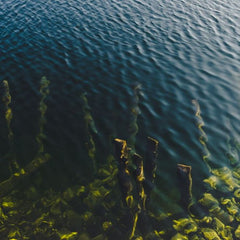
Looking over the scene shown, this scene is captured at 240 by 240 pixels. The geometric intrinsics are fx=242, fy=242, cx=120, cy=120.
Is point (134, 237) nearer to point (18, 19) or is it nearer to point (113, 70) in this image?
point (113, 70)

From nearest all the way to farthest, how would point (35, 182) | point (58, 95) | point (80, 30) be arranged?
1. point (35, 182)
2. point (58, 95)
3. point (80, 30)

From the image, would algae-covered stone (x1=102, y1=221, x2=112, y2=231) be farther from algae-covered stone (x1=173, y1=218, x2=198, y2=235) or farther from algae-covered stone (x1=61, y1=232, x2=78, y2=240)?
algae-covered stone (x1=173, y1=218, x2=198, y2=235)

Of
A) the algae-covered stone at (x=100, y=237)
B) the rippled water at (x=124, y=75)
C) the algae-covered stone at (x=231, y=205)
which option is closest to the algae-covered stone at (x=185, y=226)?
the rippled water at (x=124, y=75)

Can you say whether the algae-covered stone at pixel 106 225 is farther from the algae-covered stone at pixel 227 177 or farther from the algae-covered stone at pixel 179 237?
the algae-covered stone at pixel 227 177

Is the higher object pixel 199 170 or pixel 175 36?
pixel 175 36

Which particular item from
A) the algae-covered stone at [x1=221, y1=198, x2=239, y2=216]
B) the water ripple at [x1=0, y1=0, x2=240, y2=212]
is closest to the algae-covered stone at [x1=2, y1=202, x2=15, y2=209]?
the water ripple at [x1=0, y1=0, x2=240, y2=212]

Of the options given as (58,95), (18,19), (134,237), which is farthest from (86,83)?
(18,19)

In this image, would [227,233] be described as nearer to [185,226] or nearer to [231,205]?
[231,205]

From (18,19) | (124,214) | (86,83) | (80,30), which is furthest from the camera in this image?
(18,19)
